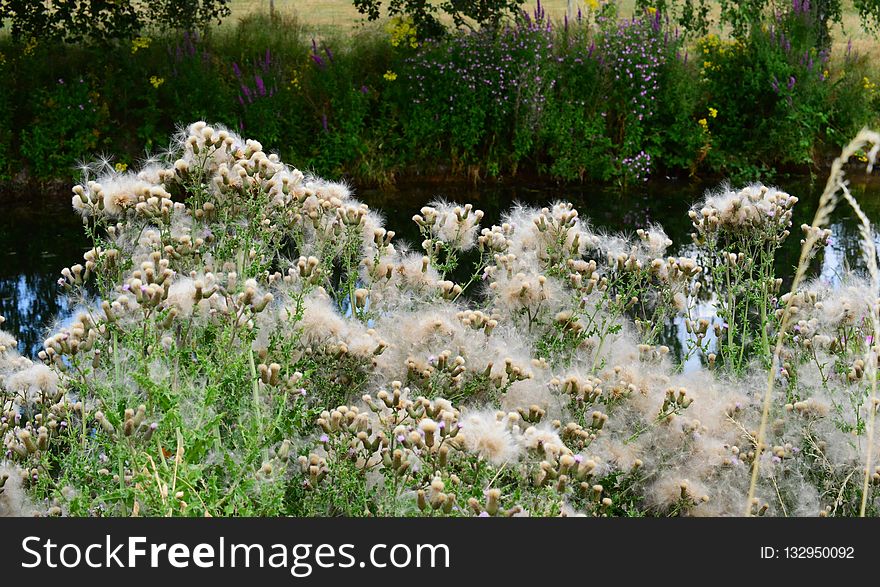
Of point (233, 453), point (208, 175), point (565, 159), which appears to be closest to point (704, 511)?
point (233, 453)

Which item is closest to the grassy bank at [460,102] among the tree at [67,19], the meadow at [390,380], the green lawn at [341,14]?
the tree at [67,19]

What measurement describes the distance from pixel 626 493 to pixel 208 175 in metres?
2.02

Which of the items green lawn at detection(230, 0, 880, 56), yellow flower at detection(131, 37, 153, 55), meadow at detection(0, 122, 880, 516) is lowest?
green lawn at detection(230, 0, 880, 56)

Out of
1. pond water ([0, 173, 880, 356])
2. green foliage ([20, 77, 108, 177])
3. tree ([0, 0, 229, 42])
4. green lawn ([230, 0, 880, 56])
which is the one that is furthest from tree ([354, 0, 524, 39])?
green foliage ([20, 77, 108, 177])

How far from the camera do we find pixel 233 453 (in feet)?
11.3

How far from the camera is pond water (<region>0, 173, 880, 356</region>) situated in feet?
25.6

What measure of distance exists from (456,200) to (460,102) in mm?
1513

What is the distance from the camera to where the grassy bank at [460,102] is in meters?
12.0

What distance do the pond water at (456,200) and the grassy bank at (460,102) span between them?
39 centimetres

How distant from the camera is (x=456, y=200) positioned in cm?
1130

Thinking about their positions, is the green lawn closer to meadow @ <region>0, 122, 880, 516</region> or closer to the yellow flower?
the yellow flower

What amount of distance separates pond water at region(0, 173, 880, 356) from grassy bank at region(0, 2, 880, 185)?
0.39 metres

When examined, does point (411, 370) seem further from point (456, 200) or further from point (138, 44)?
point (138, 44)

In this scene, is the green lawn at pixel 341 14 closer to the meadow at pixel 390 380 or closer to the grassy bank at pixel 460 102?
the grassy bank at pixel 460 102
